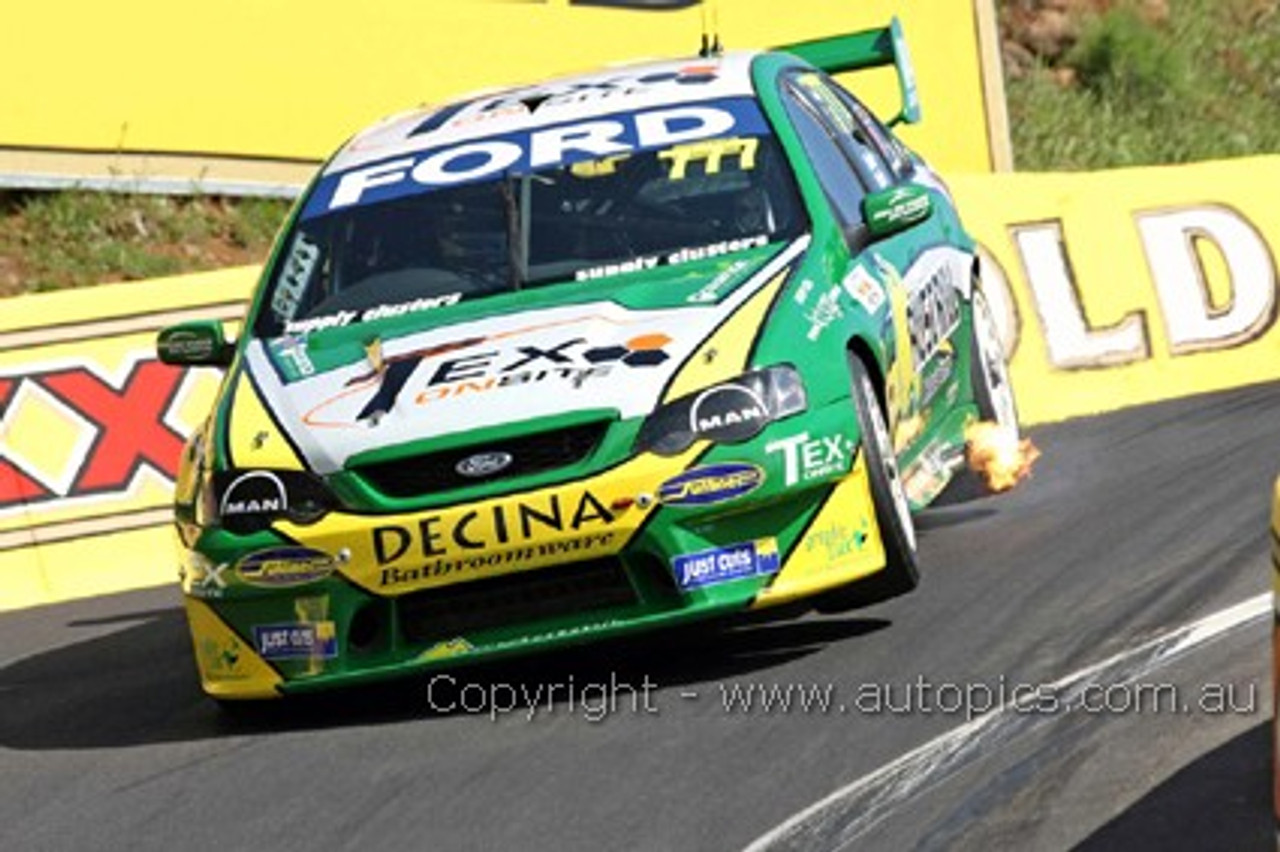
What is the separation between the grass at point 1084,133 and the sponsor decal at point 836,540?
906 centimetres

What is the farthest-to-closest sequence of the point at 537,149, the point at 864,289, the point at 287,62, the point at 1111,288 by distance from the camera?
the point at 287,62 → the point at 1111,288 → the point at 537,149 → the point at 864,289

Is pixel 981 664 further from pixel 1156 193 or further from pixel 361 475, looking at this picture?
pixel 1156 193

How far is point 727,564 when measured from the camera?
790 cm

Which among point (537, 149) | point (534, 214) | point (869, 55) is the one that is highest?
point (537, 149)

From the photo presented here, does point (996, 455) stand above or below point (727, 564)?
below

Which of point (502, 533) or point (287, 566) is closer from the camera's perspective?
point (502, 533)

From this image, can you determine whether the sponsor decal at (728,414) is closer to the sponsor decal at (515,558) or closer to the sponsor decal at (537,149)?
the sponsor decal at (515,558)

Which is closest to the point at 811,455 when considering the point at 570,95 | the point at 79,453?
the point at 570,95

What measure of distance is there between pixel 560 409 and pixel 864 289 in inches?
51.3

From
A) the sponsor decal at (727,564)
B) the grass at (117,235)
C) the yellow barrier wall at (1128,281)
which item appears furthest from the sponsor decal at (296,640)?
the grass at (117,235)

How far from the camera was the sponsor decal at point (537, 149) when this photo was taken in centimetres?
943

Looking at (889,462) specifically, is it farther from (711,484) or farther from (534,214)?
(534,214)

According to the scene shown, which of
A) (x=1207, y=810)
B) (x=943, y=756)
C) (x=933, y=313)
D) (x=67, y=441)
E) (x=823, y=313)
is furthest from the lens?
(x=67, y=441)

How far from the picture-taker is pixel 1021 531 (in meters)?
9.94
